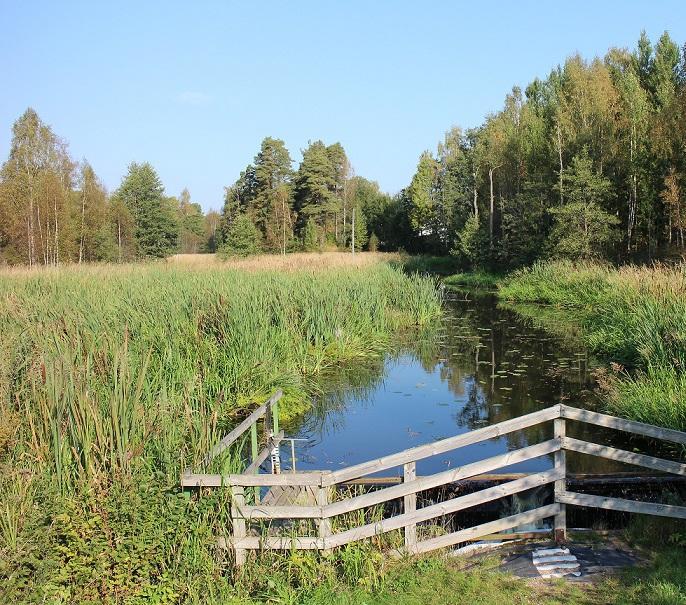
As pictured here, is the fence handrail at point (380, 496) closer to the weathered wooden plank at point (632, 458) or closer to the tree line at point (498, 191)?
the weathered wooden plank at point (632, 458)

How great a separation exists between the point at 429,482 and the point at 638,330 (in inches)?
325

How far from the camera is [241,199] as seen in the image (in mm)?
69250

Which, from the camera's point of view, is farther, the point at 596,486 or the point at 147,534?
the point at 596,486

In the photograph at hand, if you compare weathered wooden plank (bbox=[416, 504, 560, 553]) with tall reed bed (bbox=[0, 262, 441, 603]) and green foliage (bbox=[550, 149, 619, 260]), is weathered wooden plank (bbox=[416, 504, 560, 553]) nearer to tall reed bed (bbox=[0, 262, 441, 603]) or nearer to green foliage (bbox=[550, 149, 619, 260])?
tall reed bed (bbox=[0, 262, 441, 603])

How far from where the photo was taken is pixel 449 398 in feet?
40.5

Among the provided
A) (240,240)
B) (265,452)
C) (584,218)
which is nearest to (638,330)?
(265,452)

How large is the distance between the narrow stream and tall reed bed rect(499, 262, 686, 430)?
27.9 inches

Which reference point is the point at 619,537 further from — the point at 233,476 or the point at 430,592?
the point at 233,476

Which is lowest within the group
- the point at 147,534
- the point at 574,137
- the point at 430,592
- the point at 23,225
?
the point at 430,592

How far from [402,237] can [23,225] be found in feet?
115

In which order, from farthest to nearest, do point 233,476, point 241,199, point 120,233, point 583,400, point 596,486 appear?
1. point 241,199
2. point 120,233
3. point 583,400
4. point 596,486
5. point 233,476

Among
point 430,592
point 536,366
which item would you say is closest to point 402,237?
point 536,366

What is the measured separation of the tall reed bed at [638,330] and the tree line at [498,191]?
17.4 feet

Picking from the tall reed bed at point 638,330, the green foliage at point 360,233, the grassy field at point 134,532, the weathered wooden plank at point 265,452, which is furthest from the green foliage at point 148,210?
the grassy field at point 134,532
